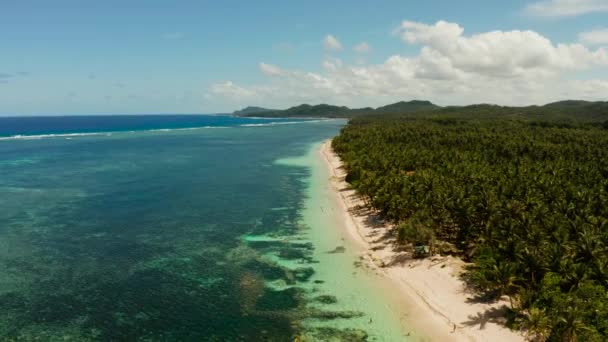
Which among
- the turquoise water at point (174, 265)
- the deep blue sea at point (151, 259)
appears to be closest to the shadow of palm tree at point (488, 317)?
the turquoise water at point (174, 265)

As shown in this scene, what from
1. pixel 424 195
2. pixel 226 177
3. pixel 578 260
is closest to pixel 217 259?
pixel 424 195

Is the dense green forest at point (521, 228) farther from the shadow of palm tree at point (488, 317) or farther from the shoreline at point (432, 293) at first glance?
the shoreline at point (432, 293)

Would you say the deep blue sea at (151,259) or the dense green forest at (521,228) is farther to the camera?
the deep blue sea at (151,259)

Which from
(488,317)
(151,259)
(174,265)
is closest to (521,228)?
(488,317)

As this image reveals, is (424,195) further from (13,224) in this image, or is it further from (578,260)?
(13,224)

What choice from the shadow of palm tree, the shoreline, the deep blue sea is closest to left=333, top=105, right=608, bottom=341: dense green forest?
the shadow of palm tree
